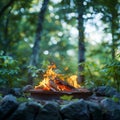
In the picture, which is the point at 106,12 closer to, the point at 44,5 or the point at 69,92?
the point at 69,92

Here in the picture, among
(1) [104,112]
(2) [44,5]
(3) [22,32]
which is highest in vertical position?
(2) [44,5]

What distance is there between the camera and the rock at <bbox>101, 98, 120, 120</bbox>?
19.4 feet

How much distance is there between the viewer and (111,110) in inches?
235

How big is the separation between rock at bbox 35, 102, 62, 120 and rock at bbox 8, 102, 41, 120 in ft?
0.35

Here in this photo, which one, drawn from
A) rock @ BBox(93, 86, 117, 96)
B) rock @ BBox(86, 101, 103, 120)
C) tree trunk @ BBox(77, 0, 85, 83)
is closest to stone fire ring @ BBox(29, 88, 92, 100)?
rock @ BBox(93, 86, 117, 96)

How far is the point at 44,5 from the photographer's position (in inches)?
489

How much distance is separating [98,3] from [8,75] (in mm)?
3436

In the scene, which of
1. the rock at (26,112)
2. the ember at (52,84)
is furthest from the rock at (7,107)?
the ember at (52,84)

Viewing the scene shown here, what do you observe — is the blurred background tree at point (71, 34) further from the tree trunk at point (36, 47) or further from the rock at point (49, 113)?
the rock at point (49, 113)

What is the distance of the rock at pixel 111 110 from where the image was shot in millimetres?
5902

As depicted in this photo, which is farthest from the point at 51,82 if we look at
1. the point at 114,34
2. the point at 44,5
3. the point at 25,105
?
the point at 44,5

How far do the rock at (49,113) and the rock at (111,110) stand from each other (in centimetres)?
99

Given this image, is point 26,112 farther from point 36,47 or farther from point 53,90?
point 36,47

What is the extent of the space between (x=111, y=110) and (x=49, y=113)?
129 cm
